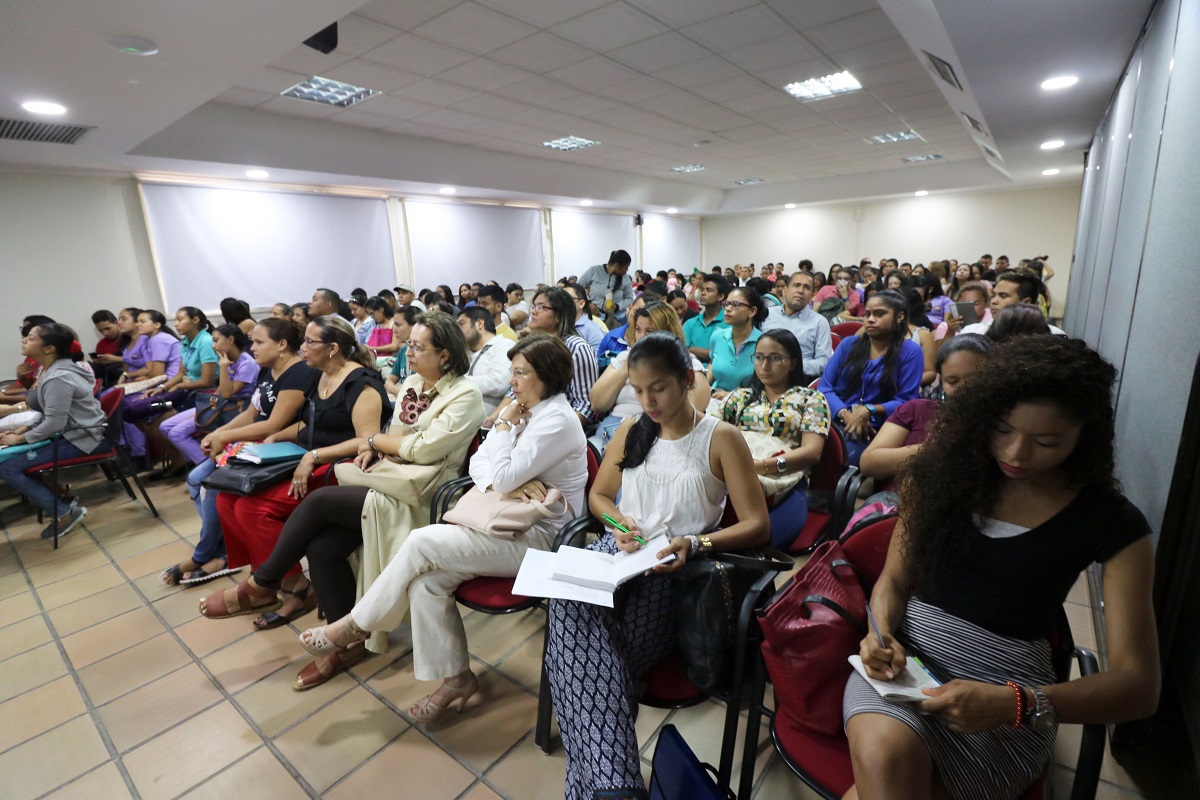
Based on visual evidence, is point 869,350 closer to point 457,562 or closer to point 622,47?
point 457,562

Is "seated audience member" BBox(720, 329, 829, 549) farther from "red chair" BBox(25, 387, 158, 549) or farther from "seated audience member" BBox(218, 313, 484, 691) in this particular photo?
"red chair" BBox(25, 387, 158, 549)

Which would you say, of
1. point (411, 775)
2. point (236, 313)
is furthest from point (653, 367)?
point (236, 313)

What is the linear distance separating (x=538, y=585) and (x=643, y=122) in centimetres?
673

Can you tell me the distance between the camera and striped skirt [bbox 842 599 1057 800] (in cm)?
102

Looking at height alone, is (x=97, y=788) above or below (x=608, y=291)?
below

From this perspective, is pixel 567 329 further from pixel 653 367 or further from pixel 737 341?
pixel 653 367

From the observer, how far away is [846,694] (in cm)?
117

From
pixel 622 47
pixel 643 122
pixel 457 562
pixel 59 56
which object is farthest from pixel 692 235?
pixel 457 562

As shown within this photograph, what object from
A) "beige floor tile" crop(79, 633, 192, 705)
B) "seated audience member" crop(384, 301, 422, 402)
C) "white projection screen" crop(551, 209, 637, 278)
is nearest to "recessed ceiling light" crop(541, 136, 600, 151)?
"white projection screen" crop(551, 209, 637, 278)

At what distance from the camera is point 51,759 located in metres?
1.84

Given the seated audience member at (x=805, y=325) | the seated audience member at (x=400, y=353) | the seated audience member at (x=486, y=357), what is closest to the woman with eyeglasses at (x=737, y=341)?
the seated audience member at (x=805, y=325)

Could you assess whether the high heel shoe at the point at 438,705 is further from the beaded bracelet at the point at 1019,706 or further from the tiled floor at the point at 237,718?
the beaded bracelet at the point at 1019,706

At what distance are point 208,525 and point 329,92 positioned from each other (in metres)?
4.59

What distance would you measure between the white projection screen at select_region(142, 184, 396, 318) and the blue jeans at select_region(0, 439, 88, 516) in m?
4.22
